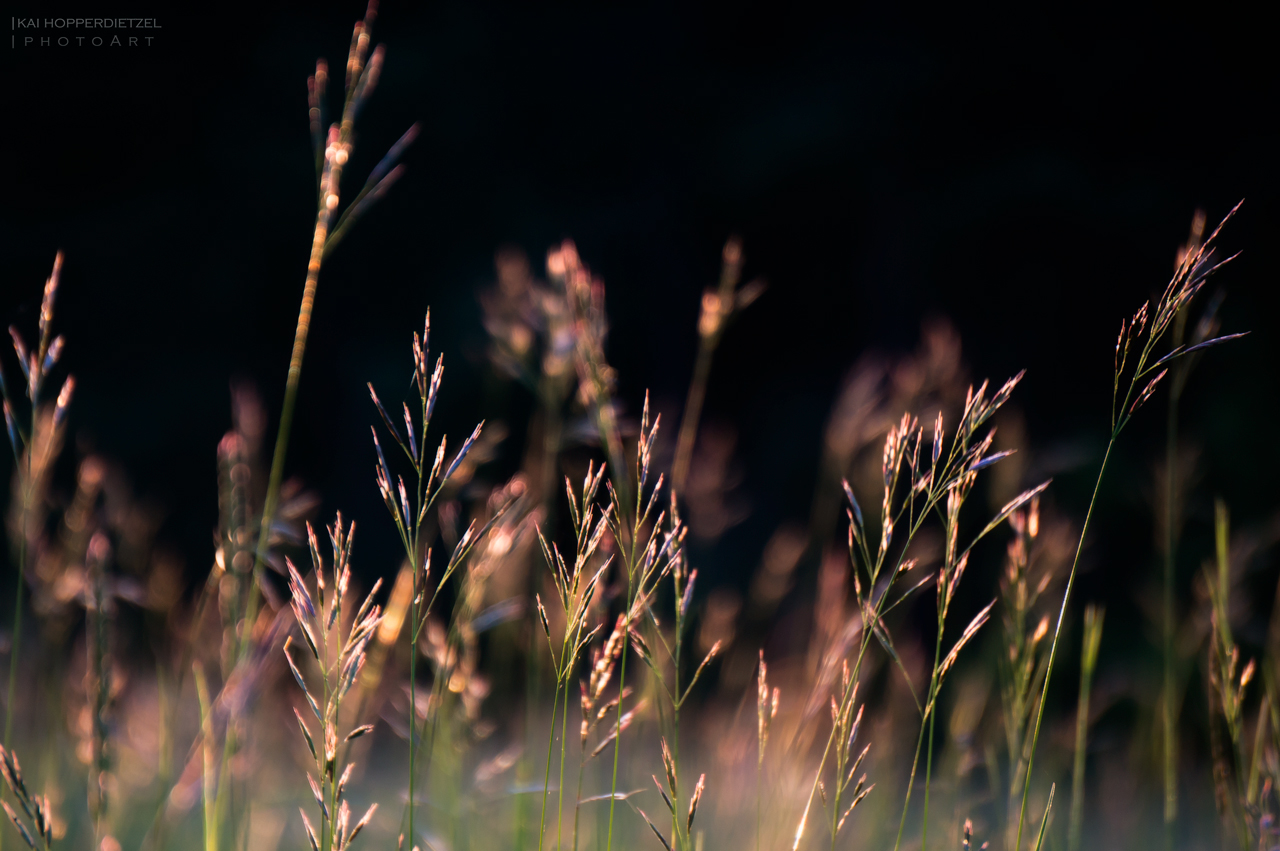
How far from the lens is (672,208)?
536 centimetres

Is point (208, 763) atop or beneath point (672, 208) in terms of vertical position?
beneath

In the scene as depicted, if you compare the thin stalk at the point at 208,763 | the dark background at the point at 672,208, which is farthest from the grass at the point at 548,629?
the dark background at the point at 672,208

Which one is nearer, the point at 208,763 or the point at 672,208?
the point at 208,763

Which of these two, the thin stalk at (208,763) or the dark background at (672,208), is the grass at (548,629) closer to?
the thin stalk at (208,763)

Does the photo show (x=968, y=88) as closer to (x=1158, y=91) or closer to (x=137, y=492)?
(x=1158, y=91)

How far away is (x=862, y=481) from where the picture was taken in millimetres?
2285

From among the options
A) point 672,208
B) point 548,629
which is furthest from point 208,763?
point 672,208

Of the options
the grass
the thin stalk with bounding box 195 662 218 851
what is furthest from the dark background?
the thin stalk with bounding box 195 662 218 851

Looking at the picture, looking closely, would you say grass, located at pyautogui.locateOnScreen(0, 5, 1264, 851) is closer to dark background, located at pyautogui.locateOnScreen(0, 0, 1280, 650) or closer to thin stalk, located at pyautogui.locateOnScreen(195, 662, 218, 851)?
thin stalk, located at pyautogui.locateOnScreen(195, 662, 218, 851)

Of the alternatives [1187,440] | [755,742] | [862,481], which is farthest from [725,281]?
[1187,440]

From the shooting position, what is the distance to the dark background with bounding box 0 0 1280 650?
4.39 m

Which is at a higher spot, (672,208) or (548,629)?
(672,208)

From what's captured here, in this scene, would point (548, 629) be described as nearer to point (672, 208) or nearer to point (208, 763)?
point (208, 763)

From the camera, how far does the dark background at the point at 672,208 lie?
4391mm
